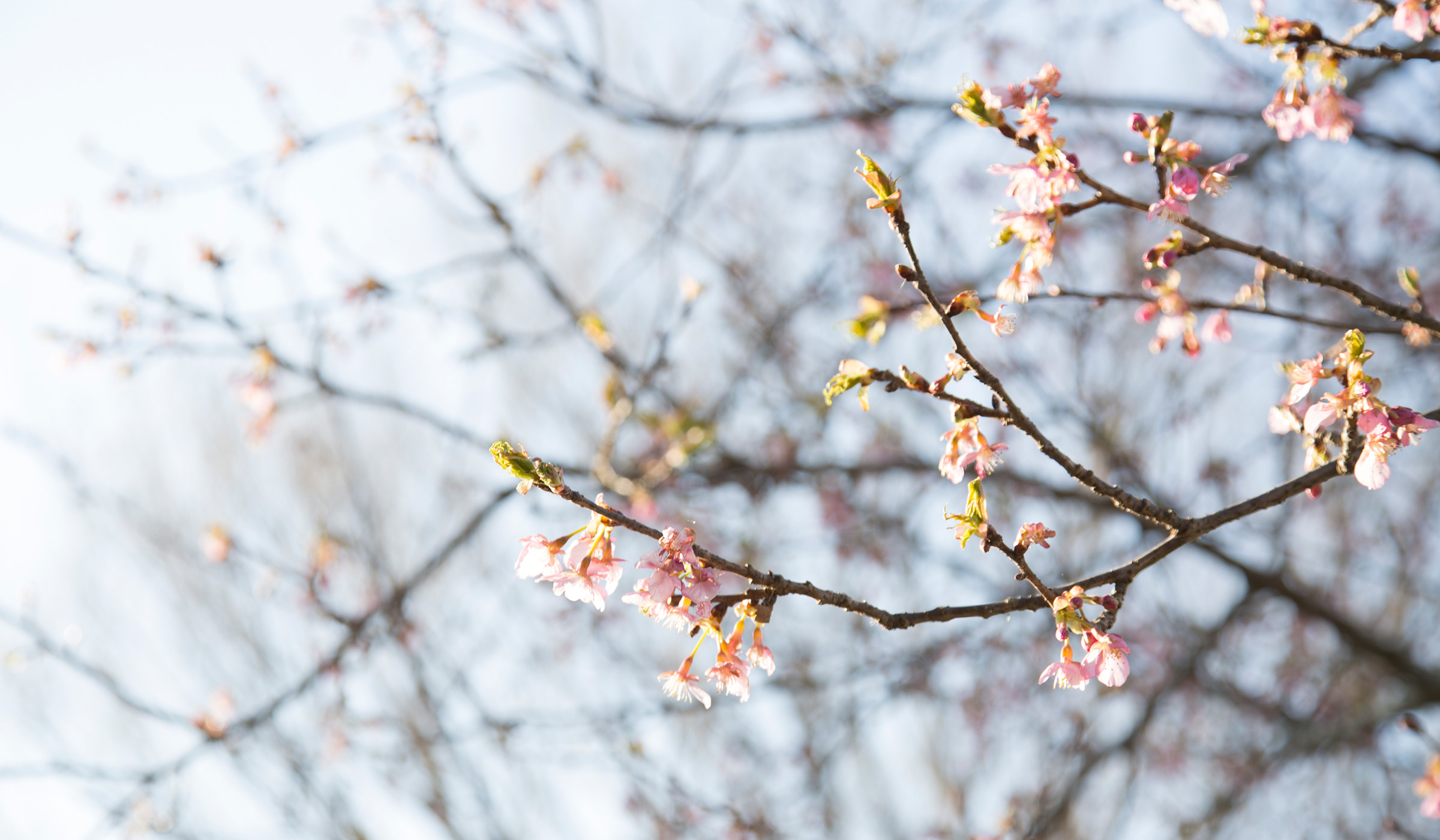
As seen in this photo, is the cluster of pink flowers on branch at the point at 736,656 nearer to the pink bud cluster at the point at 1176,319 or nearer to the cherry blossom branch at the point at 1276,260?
the cherry blossom branch at the point at 1276,260

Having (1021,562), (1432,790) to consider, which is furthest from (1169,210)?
(1432,790)

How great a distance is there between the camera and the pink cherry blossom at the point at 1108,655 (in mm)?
1146

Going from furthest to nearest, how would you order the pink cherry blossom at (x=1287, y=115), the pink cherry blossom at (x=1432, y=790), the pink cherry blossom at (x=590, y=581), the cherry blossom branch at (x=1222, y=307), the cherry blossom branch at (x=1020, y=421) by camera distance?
1. the pink cherry blossom at (x=1432, y=790)
2. the cherry blossom branch at (x=1222, y=307)
3. the pink cherry blossom at (x=1287, y=115)
4. the pink cherry blossom at (x=590, y=581)
5. the cherry blossom branch at (x=1020, y=421)

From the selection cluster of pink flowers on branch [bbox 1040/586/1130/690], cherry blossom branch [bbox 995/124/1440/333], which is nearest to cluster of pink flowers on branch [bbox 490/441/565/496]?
cluster of pink flowers on branch [bbox 1040/586/1130/690]

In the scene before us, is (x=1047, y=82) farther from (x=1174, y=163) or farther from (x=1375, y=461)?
(x=1375, y=461)

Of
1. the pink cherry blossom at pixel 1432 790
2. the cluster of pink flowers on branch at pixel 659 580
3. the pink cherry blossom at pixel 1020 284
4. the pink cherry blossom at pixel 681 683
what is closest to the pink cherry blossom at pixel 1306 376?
the pink cherry blossom at pixel 1020 284

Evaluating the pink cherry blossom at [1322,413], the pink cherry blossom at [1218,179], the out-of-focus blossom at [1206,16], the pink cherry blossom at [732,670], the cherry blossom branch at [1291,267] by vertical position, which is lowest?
the pink cherry blossom at [732,670]

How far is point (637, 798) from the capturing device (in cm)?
379

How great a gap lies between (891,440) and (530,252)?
274 cm

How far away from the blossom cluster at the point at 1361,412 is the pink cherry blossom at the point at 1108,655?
370mm

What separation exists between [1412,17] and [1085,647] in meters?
1.03

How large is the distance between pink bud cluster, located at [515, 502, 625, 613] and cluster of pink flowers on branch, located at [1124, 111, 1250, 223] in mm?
897

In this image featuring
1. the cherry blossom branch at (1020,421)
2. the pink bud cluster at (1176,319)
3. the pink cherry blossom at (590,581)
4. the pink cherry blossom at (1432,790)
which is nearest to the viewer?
the cherry blossom branch at (1020,421)

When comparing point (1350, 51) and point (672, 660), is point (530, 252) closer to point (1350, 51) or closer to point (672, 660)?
point (1350, 51)
